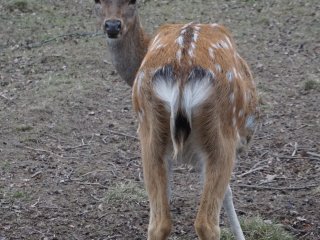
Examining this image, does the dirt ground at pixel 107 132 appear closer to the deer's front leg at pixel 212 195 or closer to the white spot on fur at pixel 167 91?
the deer's front leg at pixel 212 195

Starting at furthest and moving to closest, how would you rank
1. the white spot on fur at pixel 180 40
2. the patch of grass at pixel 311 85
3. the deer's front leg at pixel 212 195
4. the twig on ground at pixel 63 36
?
1. the twig on ground at pixel 63 36
2. the patch of grass at pixel 311 85
3. the white spot on fur at pixel 180 40
4. the deer's front leg at pixel 212 195

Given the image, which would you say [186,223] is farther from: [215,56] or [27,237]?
[215,56]

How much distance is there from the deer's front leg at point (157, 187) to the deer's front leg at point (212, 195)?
0.53 ft

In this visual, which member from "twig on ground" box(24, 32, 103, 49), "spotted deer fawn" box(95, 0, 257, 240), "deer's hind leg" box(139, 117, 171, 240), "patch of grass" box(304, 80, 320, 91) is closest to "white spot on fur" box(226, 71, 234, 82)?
"spotted deer fawn" box(95, 0, 257, 240)

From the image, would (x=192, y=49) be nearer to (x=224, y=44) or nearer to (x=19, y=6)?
(x=224, y=44)

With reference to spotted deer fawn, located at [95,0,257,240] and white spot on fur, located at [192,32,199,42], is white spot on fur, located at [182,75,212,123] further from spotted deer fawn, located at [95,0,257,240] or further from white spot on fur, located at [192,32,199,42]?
white spot on fur, located at [192,32,199,42]

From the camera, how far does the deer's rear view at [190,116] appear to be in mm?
2982

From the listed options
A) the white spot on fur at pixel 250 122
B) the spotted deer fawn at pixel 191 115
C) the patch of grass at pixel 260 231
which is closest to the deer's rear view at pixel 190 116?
the spotted deer fawn at pixel 191 115

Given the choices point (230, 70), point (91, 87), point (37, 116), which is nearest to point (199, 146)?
point (230, 70)

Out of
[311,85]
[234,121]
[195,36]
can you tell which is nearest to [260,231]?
[234,121]

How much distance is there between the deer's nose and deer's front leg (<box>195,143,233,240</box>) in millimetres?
1829

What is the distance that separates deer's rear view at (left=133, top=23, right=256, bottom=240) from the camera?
298 cm

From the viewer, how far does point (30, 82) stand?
7.12 metres

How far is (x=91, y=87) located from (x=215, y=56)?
3.79m
